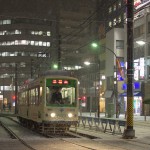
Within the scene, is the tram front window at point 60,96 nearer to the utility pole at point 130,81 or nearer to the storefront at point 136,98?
the utility pole at point 130,81

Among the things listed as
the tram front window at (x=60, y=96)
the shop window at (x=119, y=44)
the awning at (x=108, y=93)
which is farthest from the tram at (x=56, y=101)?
the awning at (x=108, y=93)

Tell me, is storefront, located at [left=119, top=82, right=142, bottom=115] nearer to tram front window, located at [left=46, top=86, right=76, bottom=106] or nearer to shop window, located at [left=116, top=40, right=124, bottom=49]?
shop window, located at [left=116, top=40, right=124, bottom=49]

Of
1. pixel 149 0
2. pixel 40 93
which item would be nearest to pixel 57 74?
pixel 40 93

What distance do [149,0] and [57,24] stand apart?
78896 millimetres

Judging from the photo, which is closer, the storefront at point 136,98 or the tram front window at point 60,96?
the tram front window at point 60,96

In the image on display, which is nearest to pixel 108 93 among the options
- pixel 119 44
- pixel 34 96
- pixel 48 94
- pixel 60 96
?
pixel 119 44

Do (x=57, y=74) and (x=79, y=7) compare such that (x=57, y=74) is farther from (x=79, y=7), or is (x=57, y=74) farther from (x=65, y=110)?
(x=79, y=7)

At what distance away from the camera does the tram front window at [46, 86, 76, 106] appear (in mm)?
26625

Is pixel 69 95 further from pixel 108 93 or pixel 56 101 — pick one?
pixel 108 93

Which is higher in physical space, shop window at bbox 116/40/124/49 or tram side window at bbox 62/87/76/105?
shop window at bbox 116/40/124/49

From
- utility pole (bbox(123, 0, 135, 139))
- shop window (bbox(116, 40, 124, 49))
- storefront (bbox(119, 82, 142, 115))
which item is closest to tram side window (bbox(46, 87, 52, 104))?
utility pole (bbox(123, 0, 135, 139))

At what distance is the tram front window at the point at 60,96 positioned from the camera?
26625mm

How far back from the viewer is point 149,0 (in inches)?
2245

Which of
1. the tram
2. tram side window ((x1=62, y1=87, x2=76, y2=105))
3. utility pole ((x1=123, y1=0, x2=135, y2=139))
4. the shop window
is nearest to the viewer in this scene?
utility pole ((x1=123, y1=0, x2=135, y2=139))
